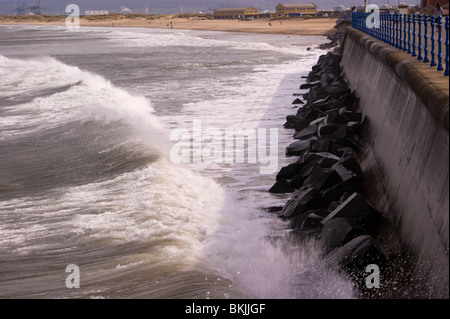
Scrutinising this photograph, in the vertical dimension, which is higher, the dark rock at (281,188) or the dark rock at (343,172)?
the dark rock at (343,172)

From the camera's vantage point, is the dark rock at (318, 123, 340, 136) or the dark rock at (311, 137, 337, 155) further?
the dark rock at (318, 123, 340, 136)

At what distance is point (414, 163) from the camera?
Answer: 20.8 feet

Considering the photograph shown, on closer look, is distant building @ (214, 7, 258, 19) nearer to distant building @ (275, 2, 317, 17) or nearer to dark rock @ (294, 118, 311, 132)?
distant building @ (275, 2, 317, 17)

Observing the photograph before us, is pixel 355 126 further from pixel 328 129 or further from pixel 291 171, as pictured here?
pixel 291 171

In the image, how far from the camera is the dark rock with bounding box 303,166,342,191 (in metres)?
8.41

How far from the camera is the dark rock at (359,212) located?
6.74 meters

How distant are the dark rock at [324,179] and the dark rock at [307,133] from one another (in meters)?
4.07

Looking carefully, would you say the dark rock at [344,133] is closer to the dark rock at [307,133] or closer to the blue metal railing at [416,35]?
the blue metal railing at [416,35]

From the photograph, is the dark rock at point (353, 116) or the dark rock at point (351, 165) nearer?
the dark rock at point (351, 165)

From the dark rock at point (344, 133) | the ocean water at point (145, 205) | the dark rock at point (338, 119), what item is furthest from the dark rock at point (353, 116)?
the ocean water at point (145, 205)

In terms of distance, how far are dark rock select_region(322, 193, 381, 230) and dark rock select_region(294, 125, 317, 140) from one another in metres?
5.78

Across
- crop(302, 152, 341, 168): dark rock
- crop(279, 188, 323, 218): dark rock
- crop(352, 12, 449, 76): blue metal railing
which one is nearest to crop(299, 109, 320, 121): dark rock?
crop(352, 12, 449, 76): blue metal railing

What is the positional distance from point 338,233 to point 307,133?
6591mm
